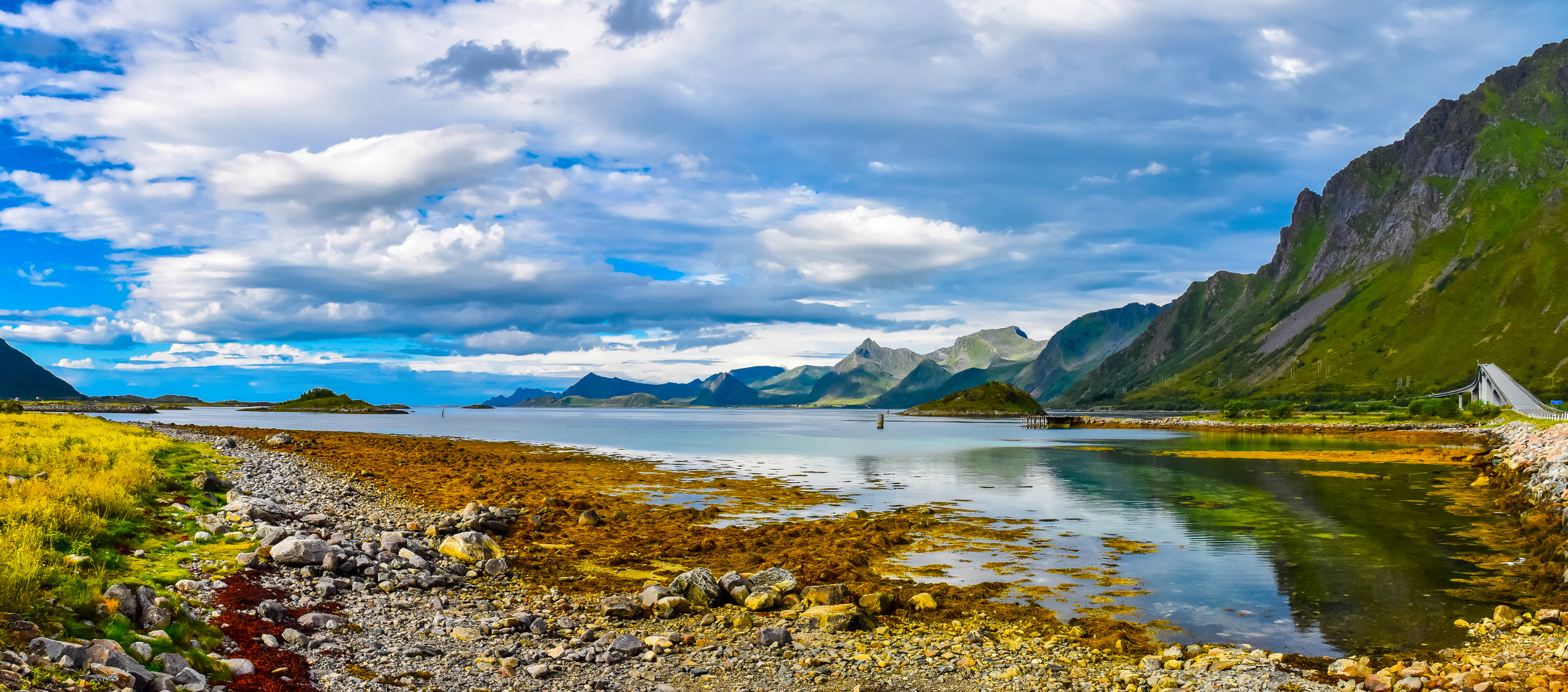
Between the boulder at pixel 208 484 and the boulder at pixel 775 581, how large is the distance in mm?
23161

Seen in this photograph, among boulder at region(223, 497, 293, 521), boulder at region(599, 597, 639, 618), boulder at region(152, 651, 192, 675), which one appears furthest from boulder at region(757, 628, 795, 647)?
boulder at region(223, 497, 293, 521)

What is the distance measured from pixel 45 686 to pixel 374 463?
51.2 m

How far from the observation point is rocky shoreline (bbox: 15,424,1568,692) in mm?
12609

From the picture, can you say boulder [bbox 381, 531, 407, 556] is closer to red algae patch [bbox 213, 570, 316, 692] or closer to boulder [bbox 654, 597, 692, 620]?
red algae patch [bbox 213, 570, 316, 692]

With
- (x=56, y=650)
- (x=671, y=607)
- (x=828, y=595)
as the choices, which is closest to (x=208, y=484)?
(x=671, y=607)

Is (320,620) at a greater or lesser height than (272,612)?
lesser

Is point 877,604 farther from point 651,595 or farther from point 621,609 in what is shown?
point 621,609

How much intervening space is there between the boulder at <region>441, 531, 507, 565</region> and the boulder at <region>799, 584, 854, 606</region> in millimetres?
8819

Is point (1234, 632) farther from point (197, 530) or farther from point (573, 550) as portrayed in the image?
point (197, 530)

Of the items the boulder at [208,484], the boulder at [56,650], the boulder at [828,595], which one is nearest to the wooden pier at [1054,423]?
the boulder at [208,484]

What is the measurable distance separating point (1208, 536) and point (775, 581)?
65.9 feet

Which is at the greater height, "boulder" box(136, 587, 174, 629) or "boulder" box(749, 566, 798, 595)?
"boulder" box(136, 587, 174, 629)

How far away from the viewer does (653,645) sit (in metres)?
14.7

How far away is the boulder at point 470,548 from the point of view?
21.0 metres
